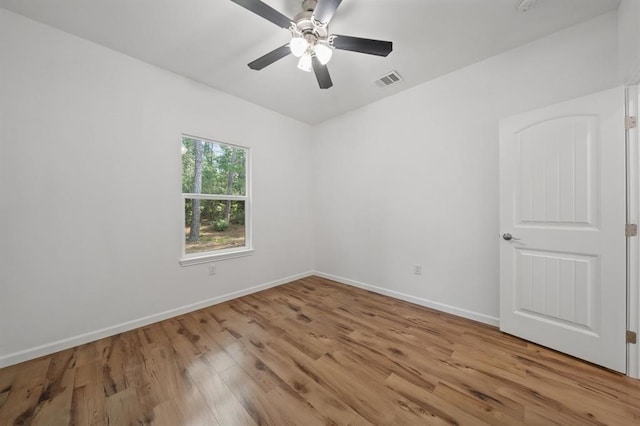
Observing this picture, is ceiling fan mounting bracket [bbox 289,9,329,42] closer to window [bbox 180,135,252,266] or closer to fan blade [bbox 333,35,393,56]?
fan blade [bbox 333,35,393,56]

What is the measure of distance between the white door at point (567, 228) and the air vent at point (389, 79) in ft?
4.00

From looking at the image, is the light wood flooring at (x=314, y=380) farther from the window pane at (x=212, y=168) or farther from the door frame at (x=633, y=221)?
the window pane at (x=212, y=168)

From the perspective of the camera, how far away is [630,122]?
1599mm

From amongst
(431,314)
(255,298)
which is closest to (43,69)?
(255,298)

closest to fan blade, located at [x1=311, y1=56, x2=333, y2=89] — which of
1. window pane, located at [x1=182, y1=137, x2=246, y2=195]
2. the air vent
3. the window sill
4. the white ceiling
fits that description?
the white ceiling

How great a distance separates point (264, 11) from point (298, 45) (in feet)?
0.95

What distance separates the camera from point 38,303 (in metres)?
1.88

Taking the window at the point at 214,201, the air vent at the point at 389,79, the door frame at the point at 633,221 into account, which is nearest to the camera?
the door frame at the point at 633,221

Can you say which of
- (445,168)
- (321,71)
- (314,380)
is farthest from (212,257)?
(445,168)

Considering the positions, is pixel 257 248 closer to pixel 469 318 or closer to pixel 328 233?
pixel 328 233

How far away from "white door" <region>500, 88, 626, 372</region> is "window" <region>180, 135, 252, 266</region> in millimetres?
3115

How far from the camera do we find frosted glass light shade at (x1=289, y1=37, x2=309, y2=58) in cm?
165

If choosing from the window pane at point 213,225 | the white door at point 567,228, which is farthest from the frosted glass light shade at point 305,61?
the window pane at point 213,225

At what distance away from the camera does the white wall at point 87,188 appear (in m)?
1.81
